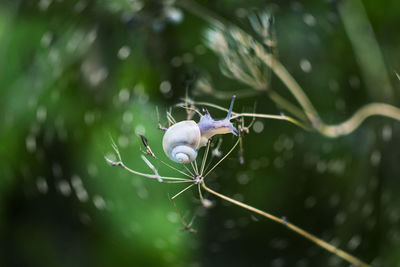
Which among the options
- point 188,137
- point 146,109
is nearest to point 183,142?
point 188,137

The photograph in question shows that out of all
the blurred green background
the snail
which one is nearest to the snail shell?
the snail

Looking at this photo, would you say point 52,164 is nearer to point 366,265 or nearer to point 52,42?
point 52,42

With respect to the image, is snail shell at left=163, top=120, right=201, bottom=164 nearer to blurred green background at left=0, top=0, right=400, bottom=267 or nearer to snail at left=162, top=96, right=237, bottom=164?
snail at left=162, top=96, right=237, bottom=164

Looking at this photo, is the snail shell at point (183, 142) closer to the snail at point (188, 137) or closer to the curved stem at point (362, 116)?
the snail at point (188, 137)

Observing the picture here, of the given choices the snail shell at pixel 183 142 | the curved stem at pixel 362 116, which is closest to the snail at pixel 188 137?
the snail shell at pixel 183 142

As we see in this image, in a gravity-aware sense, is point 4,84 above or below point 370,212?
above

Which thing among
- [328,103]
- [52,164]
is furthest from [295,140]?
[52,164]
